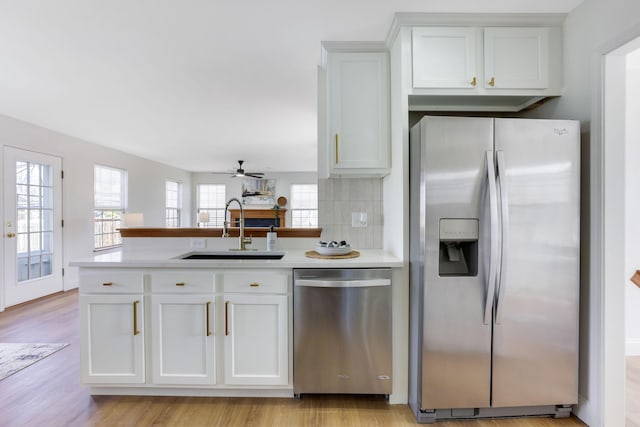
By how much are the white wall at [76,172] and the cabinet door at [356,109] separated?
4367mm

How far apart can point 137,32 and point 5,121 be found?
329 cm

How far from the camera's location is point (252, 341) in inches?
79.4

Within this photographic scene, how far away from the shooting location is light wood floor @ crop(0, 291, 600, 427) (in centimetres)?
185

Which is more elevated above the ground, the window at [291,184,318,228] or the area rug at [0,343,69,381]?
the window at [291,184,318,228]

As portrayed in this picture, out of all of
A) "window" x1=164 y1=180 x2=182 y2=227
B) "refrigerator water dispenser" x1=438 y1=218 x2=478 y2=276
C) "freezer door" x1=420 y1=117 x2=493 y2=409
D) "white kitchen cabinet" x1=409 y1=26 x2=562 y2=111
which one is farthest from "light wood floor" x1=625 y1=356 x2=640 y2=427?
"window" x1=164 y1=180 x2=182 y2=227

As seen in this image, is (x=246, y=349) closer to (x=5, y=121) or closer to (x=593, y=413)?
(x=593, y=413)

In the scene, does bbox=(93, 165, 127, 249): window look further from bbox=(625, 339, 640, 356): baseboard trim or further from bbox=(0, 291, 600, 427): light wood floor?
bbox=(625, 339, 640, 356): baseboard trim

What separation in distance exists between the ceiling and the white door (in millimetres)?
627

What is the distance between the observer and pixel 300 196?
372 inches

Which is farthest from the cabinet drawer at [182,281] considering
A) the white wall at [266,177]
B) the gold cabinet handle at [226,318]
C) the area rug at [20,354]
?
the white wall at [266,177]

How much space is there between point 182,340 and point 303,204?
24.6ft

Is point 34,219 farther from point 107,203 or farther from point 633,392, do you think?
point 633,392

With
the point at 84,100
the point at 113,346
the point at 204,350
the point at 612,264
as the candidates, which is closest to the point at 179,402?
the point at 204,350

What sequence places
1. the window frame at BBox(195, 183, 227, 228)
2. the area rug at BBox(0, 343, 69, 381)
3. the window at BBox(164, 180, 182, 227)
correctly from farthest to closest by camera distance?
the window frame at BBox(195, 183, 227, 228) < the window at BBox(164, 180, 182, 227) < the area rug at BBox(0, 343, 69, 381)
